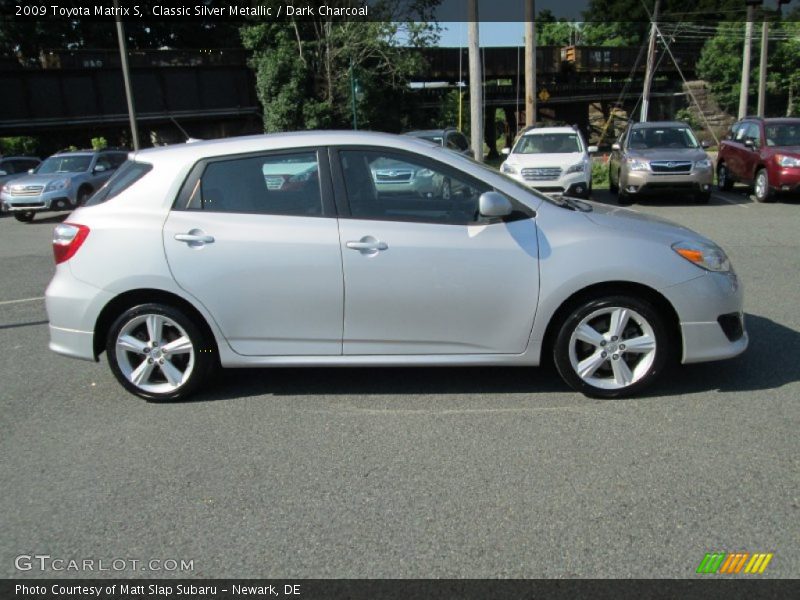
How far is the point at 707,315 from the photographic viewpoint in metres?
4.46

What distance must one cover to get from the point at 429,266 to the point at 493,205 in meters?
0.53

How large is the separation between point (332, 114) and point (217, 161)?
29.6 meters

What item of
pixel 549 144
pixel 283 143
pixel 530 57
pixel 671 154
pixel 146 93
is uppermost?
pixel 530 57

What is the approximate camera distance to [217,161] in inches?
185

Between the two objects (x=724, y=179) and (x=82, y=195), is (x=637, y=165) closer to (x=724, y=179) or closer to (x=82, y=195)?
(x=724, y=179)

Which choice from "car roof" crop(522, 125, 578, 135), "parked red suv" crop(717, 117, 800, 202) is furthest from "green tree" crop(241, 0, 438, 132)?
"parked red suv" crop(717, 117, 800, 202)

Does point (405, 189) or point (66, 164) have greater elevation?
point (405, 189)

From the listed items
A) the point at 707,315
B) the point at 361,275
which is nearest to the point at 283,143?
the point at 361,275

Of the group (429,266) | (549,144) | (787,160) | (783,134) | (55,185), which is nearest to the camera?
(429,266)

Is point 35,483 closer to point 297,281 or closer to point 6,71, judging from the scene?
point 297,281

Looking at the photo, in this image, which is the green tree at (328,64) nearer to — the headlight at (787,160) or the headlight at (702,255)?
the headlight at (787,160)

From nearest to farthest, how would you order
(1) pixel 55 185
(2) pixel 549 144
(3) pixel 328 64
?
(2) pixel 549 144, (1) pixel 55 185, (3) pixel 328 64
